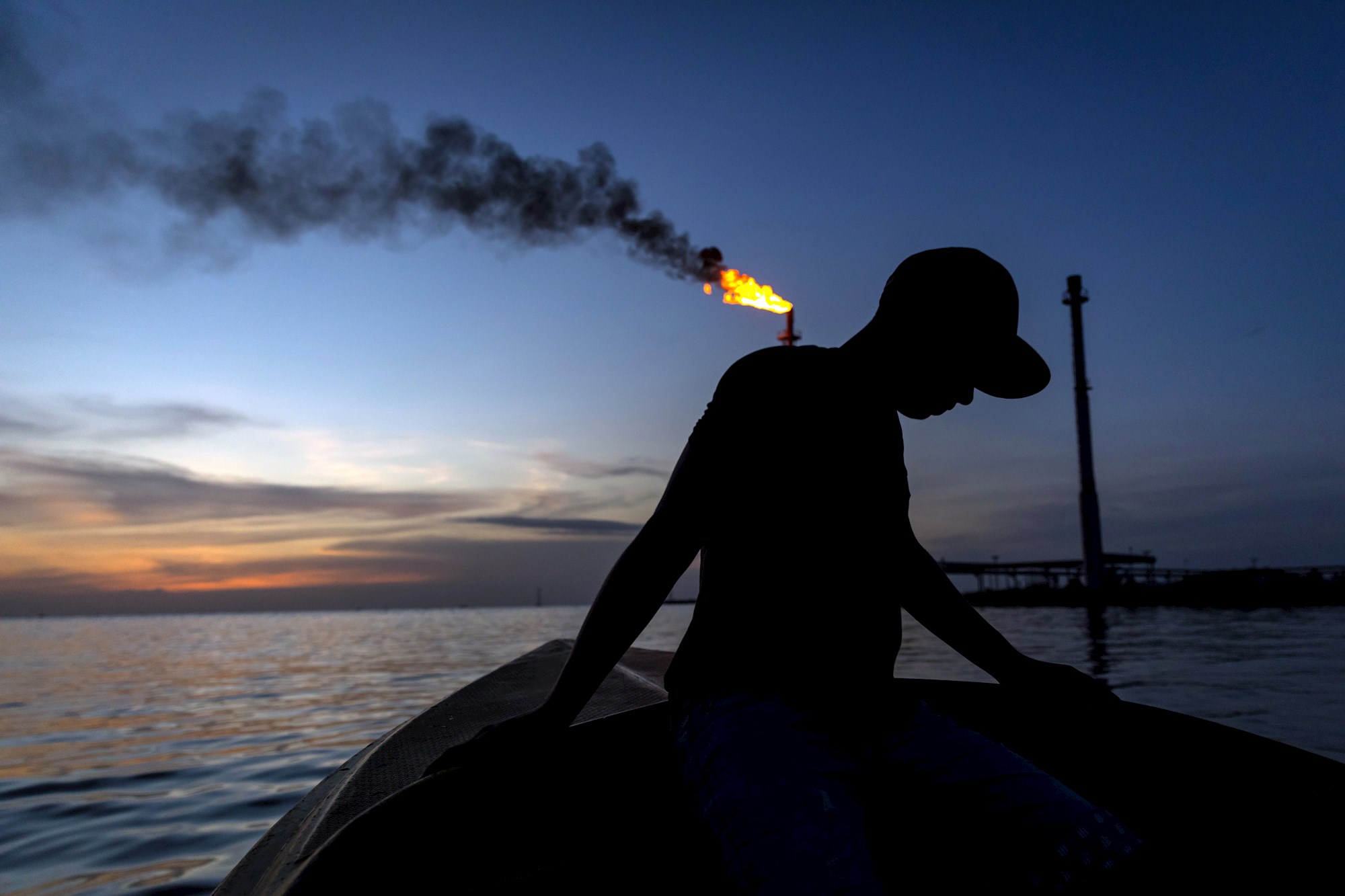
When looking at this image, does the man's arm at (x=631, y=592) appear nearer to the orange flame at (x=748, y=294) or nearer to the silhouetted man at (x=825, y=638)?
the silhouetted man at (x=825, y=638)

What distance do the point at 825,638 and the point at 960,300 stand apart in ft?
2.44

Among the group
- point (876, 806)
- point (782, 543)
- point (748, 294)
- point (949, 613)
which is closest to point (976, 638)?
point (949, 613)

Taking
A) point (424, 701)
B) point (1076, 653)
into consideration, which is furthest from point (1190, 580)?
point (424, 701)

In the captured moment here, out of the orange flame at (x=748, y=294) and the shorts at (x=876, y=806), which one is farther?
the orange flame at (x=748, y=294)

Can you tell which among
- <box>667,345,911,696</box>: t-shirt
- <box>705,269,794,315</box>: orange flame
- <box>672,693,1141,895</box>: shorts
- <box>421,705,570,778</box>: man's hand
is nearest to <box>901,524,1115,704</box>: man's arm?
Answer: <box>672,693,1141,895</box>: shorts

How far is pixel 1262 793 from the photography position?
1.84 meters

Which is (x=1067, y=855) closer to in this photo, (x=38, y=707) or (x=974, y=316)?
(x=974, y=316)

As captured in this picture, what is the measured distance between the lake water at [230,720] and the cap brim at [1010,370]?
13.8ft

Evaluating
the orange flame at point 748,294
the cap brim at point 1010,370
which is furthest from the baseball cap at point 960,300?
the orange flame at point 748,294

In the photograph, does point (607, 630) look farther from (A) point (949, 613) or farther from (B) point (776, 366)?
(A) point (949, 613)

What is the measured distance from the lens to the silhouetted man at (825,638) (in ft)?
3.76

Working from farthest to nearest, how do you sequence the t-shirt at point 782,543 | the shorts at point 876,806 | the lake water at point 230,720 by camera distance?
the lake water at point 230,720, the t-shirt at point 782,543, the shorts at point 876,806

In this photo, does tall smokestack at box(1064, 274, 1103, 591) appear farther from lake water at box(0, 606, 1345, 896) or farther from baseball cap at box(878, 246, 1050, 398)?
baseball cap at box(878, 246, 1050, 398)

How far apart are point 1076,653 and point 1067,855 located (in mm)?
14837
